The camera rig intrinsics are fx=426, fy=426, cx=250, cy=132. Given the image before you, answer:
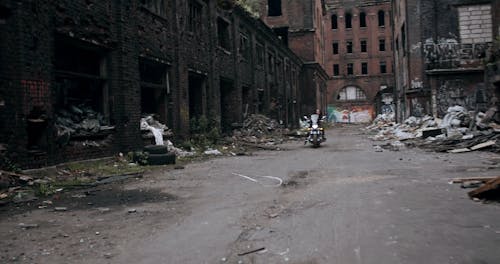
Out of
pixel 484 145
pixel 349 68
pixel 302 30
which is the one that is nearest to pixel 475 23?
pixel 484 145

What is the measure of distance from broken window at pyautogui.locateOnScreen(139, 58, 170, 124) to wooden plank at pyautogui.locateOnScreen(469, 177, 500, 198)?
34.5 ft

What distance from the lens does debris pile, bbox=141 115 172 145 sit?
12932 millimetres

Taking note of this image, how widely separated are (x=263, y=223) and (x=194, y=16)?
1390 centimetres

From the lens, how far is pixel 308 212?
5.31 m

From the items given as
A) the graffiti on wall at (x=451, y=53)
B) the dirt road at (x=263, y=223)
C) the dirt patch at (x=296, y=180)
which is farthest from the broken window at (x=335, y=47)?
the dirt road at (x=263, y=223)

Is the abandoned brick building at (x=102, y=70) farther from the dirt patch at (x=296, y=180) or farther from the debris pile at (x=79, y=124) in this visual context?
the dirt patch at (x=296, y=180)

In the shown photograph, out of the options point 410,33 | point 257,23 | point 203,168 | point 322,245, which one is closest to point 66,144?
point 203,168

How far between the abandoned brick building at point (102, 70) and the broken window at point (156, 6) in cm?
3

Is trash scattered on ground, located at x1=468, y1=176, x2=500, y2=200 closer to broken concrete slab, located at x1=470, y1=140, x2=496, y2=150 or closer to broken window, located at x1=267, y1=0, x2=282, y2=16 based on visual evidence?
broken concrete slab, located at x1=470, y1=140, x2=496, y2=150

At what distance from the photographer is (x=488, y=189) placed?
17.7ft

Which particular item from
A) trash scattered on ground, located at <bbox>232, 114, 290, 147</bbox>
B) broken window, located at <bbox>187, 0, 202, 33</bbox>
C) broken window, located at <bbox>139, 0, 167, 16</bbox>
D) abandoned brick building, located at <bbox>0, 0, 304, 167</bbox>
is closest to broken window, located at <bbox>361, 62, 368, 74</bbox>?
trash scattered on ground, located at <bbox>232, 114, 290, 147</bbox>

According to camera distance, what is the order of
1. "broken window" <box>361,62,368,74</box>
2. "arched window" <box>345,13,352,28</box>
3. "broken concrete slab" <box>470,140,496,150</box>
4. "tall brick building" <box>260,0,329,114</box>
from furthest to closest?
"arched window" <box>345,13,352,28</box>
"broken window" <box>361,62,368,74</box>
"tall brick building" <box>260,0,329,114</box>
"broken concrete slab" <box>470,140,496,150</box>

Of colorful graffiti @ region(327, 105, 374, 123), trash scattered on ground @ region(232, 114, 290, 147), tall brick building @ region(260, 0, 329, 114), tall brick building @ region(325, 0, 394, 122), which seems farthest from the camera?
tall brick building @ region(325, 0, 394, 122)

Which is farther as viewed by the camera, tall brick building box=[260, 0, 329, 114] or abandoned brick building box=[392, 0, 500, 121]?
tall brick building box=[260, 0, 329, 114]
